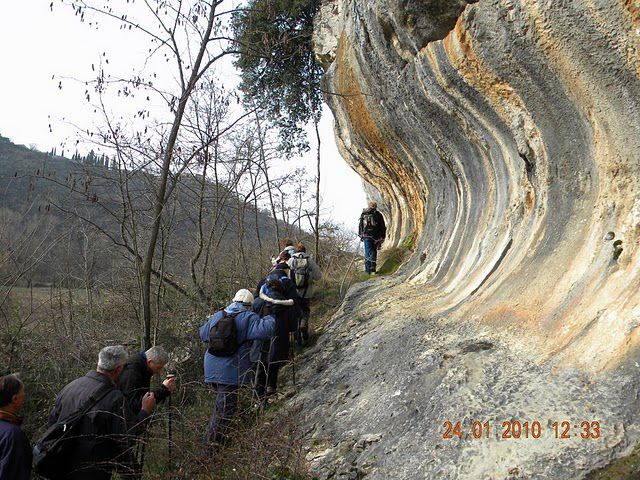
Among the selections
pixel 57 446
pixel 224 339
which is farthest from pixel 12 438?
pixel 224 339

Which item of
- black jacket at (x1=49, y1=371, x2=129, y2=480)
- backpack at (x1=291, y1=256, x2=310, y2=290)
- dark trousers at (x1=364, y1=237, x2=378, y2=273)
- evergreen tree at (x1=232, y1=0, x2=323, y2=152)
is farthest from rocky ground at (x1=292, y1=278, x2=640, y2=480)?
evergreen tree at (x1=232, y1=0, x2=323, y2=152)

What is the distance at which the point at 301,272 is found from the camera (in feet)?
25.6

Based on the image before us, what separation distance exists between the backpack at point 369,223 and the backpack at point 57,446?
7548 millimetres

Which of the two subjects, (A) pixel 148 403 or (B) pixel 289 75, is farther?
(B) pixel 289 75

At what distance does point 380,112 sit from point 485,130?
3064 millimetres

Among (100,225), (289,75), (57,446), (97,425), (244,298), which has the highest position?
(289,75)

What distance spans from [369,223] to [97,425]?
7767 millimetres

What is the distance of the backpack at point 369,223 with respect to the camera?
33.4 ft

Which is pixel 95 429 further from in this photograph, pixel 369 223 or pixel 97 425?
pixel 369 223

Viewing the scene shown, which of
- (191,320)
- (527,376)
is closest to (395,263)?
(191,320)

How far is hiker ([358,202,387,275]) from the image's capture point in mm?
10227

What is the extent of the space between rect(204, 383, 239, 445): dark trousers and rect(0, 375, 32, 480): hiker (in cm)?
153
